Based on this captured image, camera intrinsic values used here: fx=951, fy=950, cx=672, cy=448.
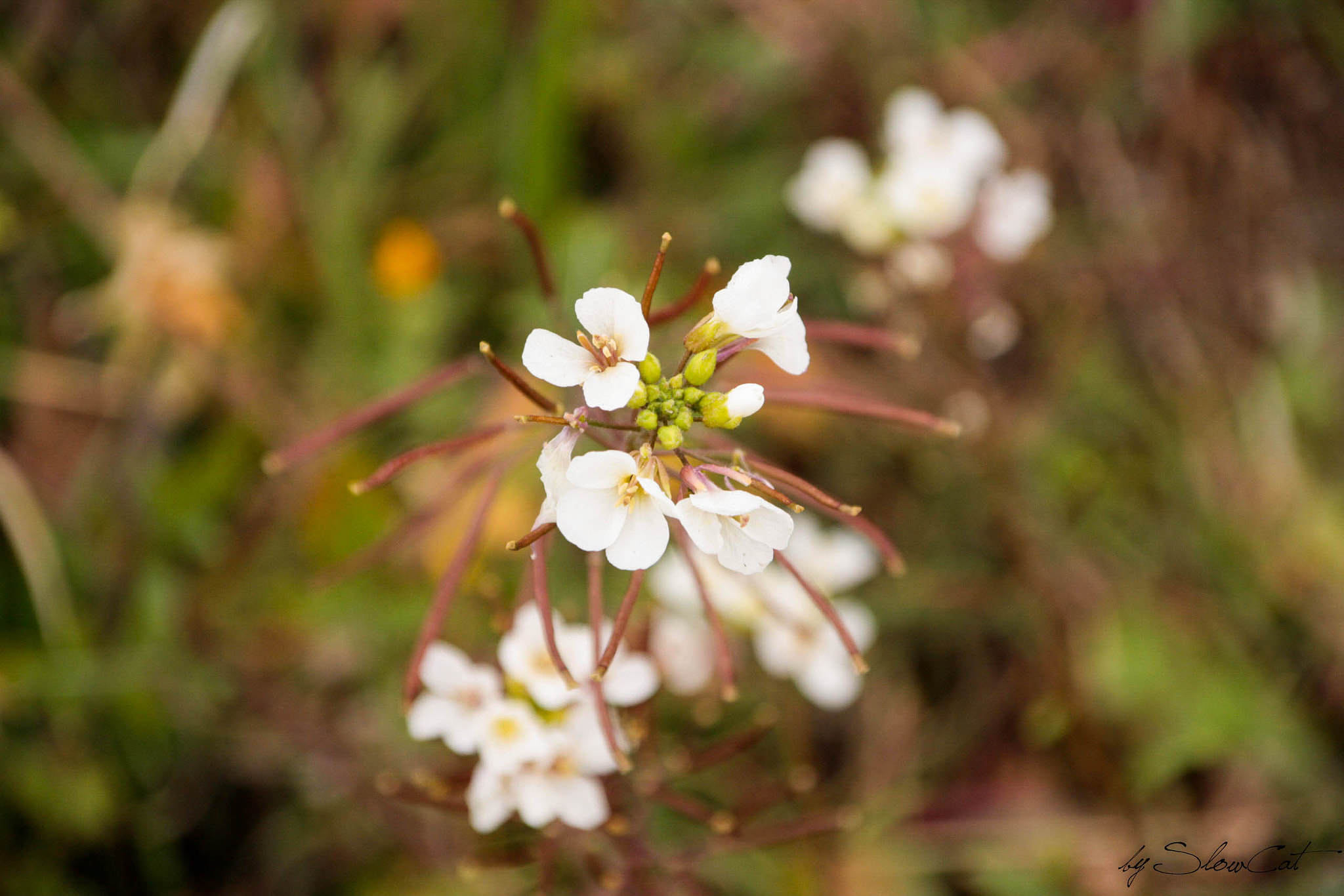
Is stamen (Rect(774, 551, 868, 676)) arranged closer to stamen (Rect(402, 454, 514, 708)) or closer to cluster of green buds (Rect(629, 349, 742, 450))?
cluster of green buds (Rect(629, 349, 742, 450))

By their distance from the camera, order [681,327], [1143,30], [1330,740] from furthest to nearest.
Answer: [1143,30], [1330,740], [681,327]

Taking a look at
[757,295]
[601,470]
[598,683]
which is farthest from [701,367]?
[598,683]

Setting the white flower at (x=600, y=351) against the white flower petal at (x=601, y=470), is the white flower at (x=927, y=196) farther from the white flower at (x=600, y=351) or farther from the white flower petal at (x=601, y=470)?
the white flower petal at (x=601, y=470)

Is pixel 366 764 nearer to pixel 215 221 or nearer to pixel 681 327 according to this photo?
pixel 681 327

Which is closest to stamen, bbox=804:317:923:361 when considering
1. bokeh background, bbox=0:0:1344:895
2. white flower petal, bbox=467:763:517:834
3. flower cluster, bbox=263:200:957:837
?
flower cluster, bbox=263:200:957:837

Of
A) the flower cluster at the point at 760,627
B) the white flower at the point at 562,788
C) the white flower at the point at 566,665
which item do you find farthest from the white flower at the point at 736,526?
the flower cluster at the point at 760,627

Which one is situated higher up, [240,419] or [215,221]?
[215,221]

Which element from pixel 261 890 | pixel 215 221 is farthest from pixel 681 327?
pixel 261 890
